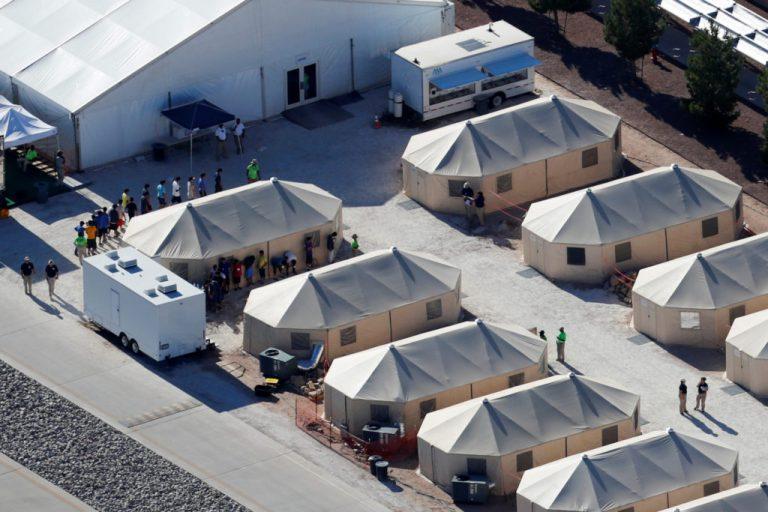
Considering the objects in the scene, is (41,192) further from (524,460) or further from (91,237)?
(524,460)

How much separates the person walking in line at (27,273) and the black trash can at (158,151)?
1057 centimetres

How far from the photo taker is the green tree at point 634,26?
99.1 m

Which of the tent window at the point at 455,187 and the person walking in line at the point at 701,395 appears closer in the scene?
the person walking in line at the point at 701,395

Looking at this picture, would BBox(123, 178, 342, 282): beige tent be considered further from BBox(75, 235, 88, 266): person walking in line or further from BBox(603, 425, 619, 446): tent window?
BBox(603, 425, 619, 446): tent window

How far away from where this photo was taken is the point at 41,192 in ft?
302

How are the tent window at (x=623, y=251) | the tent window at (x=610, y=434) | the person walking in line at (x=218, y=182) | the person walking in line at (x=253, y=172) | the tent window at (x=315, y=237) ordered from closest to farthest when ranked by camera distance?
the tent window at (x=610, y=434), the tent window at (x=623, y=251), the tent window at (x=315, y=237), the person walking in line at (x=218, y=182), the person walking in line at (x=253, y=172)

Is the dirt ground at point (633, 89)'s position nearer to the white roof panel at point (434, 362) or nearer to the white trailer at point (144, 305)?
the white roof panel at point (434, 362)

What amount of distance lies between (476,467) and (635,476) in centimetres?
528

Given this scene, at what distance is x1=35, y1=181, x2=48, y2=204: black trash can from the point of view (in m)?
91.9

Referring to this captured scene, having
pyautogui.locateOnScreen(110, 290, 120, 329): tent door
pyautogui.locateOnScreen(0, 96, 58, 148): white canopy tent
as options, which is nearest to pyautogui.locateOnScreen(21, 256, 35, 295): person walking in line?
pyautogui.locateOnScreen(110, 290, 120, 329): tent door

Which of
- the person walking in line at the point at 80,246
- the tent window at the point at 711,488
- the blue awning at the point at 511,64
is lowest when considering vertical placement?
the tent window at the point at 711,488

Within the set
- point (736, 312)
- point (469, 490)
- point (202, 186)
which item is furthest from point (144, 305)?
point (736, 312)

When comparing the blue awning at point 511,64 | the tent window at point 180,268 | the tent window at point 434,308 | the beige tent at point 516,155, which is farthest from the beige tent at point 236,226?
the blue awning at point 511,64

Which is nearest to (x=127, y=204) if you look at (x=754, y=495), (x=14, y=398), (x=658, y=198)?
(x=14, y=398)
